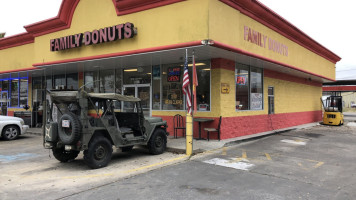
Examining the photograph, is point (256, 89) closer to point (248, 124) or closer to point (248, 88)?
point (248, 88)

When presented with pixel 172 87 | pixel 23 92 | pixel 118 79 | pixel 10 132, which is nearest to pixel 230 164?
pixel 172 87

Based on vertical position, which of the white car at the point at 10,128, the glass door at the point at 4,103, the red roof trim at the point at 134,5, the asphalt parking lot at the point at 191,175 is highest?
the red roof trim at the point at 134,5

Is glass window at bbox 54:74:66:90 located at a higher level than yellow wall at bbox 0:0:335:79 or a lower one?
lower

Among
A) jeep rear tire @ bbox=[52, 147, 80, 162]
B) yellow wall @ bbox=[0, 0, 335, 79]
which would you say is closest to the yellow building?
yellow wall @ bbox=[0, 0, 335, 79]

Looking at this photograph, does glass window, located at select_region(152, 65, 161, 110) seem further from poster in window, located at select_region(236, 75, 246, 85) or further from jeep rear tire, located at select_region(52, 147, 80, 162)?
jeep rear tire, located at select_region(52, 147, 80, 162)

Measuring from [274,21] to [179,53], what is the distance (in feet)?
19.6

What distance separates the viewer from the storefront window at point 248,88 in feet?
41.3

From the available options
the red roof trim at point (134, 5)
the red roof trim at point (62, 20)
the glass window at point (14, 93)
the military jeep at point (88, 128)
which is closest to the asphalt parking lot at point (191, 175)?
the military jeep at point (88, 128)

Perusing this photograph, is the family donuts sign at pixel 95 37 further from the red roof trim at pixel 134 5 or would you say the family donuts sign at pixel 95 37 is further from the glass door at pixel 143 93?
the glass door at pixel 143 93

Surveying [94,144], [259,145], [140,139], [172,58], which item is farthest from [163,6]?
[259,145]

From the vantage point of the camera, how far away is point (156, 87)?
13.1 m

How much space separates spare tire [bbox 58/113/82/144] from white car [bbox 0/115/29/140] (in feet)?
24.2

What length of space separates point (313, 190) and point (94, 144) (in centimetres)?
513

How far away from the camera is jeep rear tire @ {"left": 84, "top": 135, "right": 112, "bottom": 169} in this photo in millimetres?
6770
